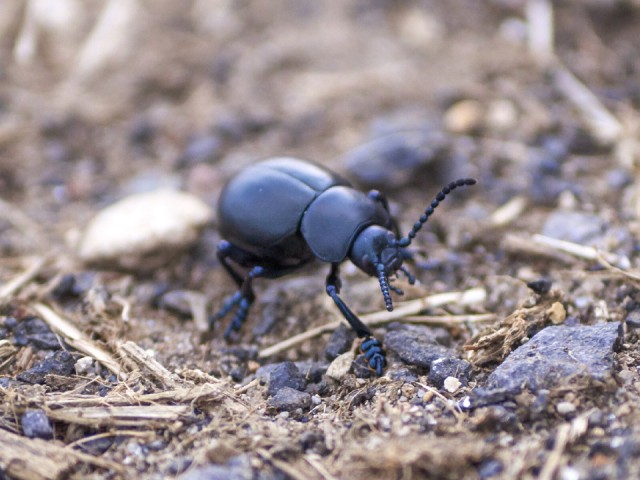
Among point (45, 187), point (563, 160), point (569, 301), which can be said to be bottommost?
point (569, 301)

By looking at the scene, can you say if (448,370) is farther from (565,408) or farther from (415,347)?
(565,408)

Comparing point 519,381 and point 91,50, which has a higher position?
point 91,50

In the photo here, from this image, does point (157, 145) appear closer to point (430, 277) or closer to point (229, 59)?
point (229, 59)

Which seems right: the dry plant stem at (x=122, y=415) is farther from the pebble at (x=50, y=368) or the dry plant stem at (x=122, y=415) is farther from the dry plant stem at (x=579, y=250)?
the dry plant stem at (x=579, y=250)

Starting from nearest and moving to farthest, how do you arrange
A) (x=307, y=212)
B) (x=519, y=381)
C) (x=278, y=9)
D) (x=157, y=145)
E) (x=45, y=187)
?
(x=519, y=381), (x=307, y=212), (x=45, y=187), (x=157, y=145), (x=278, y=9)

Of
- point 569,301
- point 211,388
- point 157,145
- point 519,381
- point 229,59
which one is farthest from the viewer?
point 229,59

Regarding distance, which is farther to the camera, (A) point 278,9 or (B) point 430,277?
(A) point 278,9

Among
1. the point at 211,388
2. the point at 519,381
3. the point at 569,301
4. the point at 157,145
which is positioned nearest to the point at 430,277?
the point at 569,301
